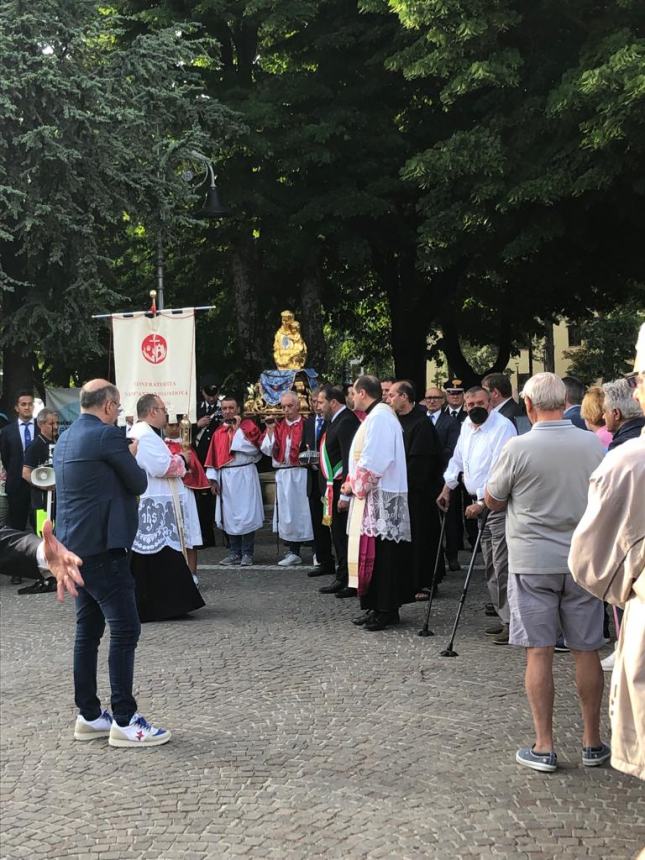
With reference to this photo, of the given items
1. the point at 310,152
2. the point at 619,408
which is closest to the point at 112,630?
the point at 619,408

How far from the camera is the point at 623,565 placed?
3.83 m

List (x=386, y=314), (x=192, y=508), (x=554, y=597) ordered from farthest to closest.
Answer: (x=386, y=314)
(x=192, y=508)
(x=554, y=597)

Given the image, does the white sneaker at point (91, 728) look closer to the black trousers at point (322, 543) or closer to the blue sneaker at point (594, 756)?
the blue sneaker at point (594, 756)

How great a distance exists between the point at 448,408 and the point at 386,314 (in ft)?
67.9

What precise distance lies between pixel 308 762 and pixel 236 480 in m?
8.41

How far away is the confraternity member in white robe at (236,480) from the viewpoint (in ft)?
46.2

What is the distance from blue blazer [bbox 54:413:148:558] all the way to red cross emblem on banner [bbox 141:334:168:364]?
18.9ft

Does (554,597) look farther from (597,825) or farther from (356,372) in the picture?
(356,372)

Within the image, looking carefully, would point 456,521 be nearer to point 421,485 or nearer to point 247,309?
point 421,485

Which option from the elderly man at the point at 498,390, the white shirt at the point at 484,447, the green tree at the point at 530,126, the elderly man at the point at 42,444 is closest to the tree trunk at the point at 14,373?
the green tree at the point at 530,126

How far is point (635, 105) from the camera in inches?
600

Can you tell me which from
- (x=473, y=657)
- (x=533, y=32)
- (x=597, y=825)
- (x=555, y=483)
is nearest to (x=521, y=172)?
(x=533, y=32)

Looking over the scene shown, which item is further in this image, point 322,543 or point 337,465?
point 322,543

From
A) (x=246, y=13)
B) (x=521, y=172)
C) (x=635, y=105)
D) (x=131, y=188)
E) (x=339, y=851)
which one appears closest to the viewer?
(x=339, y=851)
